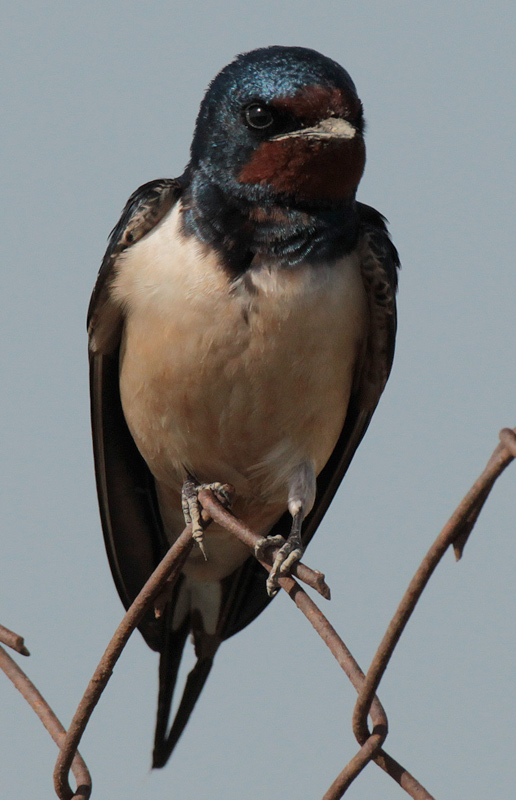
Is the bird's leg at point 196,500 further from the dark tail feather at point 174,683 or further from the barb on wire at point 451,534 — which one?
the barb on wire at point 451,534

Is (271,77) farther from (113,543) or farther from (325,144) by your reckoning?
(113,543)

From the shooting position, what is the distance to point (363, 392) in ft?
11.9

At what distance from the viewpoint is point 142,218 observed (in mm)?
3330

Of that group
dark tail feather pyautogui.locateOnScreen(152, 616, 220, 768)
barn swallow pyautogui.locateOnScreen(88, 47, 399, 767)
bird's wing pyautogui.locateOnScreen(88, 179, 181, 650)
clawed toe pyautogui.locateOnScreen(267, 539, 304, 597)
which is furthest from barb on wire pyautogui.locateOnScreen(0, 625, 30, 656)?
bird's wing pyautogui.locateOnScreen(88, 179, 181, 650)

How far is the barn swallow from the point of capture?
3.04 m

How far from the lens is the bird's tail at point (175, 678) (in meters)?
3.02

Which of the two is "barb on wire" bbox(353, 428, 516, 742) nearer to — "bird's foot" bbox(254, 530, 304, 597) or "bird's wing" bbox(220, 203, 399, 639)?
"bird's foot" bbox(254, 530, 304, 597)

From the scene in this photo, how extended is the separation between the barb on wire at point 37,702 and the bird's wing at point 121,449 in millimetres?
1355

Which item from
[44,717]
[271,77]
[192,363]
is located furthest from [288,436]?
[44,717]

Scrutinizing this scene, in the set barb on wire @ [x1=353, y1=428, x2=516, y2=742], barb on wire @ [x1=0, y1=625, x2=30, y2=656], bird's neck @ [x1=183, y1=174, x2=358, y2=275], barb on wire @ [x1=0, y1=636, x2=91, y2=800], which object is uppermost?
bird's neck @ [x1=183, y1=174, x2=358, y2=275]

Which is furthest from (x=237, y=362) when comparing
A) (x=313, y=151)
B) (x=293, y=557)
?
(x=293, y=557)

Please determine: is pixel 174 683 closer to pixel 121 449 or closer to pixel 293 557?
pixel 121 449

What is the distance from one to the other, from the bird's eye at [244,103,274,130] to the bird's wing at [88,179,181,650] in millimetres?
329

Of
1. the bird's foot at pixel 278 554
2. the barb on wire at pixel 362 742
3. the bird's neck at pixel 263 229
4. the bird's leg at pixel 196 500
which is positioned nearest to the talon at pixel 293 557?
the bird's foot at pixel 278 554
